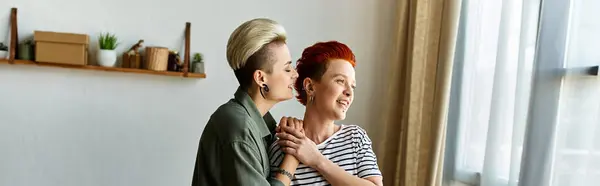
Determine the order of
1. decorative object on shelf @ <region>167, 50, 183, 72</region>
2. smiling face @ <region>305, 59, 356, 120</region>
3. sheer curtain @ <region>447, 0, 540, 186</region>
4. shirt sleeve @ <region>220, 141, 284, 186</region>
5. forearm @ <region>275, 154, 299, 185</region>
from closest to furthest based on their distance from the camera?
shirt sleeve @ <region>220, 141, 284, 186</region>, forearm @ <region>275, 154, 299, 185</region>, smiling face @ <region>305, 59, 356, 120</region>, sheer curtain @ <region>447, 0, 540, 186</region>, decorative object on shelf @ <region>167, 50, 183, 72</region>

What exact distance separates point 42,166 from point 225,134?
1.52 m

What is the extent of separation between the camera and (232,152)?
1.30 meters

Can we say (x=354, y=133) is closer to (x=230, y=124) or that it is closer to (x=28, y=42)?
(x=230, y=124)

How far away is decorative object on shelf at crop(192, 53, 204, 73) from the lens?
103 inches

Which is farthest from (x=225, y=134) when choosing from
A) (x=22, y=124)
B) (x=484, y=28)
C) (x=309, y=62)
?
(x=22, y=124)

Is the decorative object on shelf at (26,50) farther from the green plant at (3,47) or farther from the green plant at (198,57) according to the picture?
the green plant at (198,57)

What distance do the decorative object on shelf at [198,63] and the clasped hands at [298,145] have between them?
116 centimetres

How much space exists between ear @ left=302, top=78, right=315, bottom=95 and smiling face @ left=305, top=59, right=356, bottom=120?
0.03 ft

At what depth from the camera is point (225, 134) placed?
1.33 meters

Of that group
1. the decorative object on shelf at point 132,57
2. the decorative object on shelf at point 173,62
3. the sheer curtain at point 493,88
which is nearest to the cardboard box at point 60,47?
the decorative object on shelf at point 132,57

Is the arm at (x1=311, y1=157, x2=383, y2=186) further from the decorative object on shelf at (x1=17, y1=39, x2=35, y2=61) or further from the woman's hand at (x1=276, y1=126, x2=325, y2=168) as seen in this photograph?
the decorative object on shelf at (x1=17, y1=39, x2=35, y2=61)

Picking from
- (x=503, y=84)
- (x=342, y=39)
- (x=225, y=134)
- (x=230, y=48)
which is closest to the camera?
(x=225, y=134)

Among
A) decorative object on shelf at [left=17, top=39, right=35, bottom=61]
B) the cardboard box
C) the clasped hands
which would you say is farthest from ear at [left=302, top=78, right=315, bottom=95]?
decorative object on shelf at [left=17, top=39, right=35, bottom=61]

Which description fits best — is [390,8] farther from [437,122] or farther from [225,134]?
[225,134]
